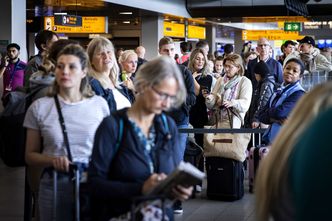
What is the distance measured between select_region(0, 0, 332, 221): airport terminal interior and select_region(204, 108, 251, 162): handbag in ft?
1.03

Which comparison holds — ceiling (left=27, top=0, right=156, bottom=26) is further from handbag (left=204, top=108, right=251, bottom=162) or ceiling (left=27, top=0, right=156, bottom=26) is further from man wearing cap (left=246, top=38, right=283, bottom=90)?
handbag (left=204, top=108, right=251, bottom=162)

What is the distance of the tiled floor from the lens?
804cm

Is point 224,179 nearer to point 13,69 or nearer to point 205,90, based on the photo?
point 205,90

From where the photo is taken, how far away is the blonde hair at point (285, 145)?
7.84 ft

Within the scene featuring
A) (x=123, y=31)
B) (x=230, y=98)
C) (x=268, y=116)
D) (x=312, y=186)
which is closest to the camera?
(x=312, y=186)

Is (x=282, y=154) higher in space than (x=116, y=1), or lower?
lower

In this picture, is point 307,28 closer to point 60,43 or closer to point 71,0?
point 71,0

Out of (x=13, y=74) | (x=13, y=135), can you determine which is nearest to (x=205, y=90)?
(x=13, y=135)

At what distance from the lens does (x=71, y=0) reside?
2153cm

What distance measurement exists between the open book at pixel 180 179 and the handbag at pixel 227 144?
5.71 meters

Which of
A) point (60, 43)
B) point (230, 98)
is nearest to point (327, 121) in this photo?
point (60, 43)

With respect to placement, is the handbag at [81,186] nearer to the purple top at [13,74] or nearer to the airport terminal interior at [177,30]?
the airport terminal interior at [177,30]

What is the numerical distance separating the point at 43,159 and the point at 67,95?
0.44 metres

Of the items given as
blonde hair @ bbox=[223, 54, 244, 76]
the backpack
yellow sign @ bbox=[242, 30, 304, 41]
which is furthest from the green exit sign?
the backpack
